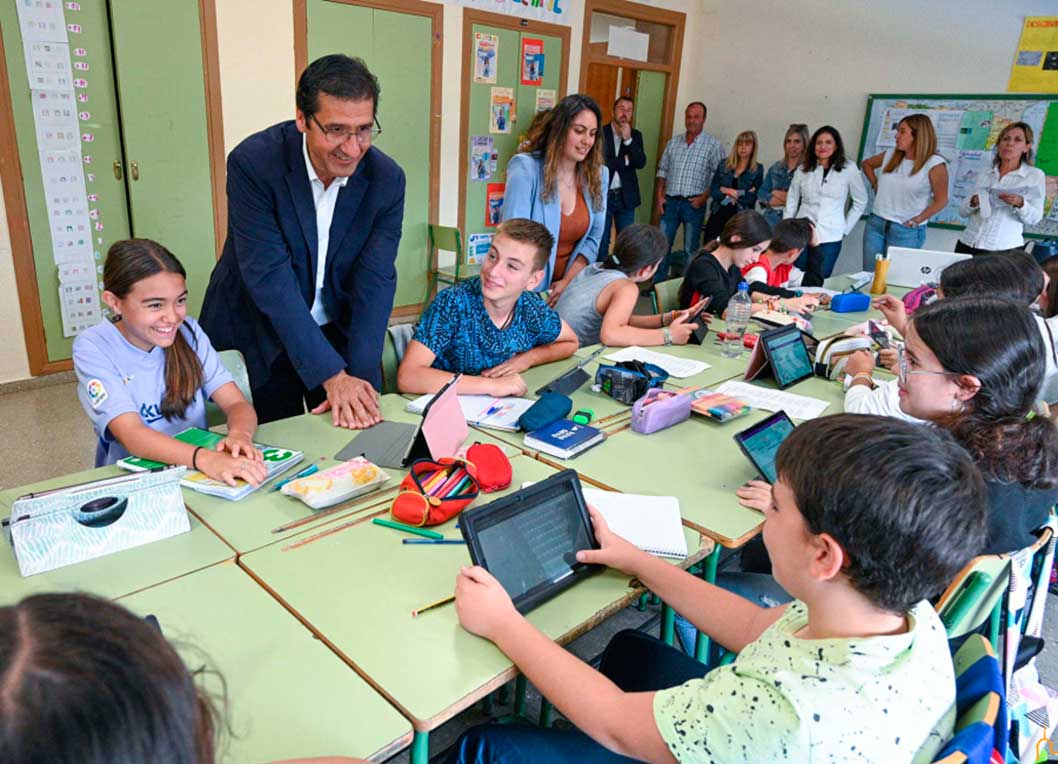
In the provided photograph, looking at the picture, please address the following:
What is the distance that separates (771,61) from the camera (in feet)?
20.6

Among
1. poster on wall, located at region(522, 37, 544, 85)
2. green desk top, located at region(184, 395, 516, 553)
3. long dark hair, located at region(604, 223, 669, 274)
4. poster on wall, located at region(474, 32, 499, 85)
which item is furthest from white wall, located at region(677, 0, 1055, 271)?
green desk top, located at region(184, 395, 516, 553)

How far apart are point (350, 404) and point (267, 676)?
978mm

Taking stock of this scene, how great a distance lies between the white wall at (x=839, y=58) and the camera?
17.5 feet

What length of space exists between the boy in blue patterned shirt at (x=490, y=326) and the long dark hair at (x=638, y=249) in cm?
67

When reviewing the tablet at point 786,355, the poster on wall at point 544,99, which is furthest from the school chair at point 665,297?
the poster on wall at point 544,99

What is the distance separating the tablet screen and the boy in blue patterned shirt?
29.1 inches

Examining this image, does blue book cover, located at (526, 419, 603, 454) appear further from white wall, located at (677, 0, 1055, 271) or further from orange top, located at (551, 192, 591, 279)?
white wall, located at (677, 0, 1055, 271)

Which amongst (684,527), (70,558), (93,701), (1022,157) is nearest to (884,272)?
(1022,157)

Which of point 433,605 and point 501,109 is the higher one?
point 501,109

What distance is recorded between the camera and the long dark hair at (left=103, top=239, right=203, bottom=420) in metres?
1.74

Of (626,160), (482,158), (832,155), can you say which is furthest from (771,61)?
(482,158)

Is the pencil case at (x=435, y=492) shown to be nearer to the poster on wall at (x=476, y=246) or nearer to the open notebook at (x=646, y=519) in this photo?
the open notebook at (x=646, y=519)

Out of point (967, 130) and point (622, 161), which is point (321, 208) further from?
point (967, 130)

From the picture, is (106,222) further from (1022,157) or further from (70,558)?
(1022,157)
